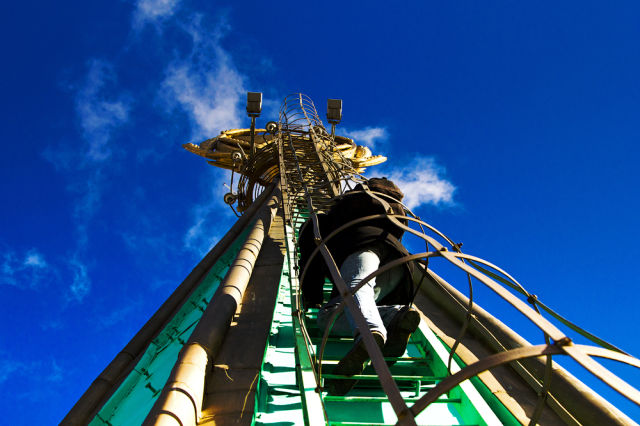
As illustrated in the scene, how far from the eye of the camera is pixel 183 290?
636 cm

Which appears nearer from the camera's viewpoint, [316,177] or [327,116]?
[316,177]

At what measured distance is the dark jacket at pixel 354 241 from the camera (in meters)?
A: 3.62

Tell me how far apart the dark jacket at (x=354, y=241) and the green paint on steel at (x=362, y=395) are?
33 cm

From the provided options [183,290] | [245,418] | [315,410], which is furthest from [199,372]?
[183,290]

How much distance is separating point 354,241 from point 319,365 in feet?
Answer: 4.17

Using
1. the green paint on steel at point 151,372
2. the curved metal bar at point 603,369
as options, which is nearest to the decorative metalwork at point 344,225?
the curved metal bar at point 603,369

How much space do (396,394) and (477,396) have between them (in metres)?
1.62

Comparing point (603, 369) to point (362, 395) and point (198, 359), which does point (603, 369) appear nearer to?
point (362, 395)

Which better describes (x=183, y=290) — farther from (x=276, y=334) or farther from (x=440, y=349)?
(x=440, y=349)

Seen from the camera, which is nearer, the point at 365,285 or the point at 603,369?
the point at 603,369

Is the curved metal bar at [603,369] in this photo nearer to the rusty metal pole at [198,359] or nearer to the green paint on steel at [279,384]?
the green paint on steel at [279,384]

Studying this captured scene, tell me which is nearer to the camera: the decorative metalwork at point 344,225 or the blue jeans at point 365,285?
the decorative metalwork at point 344,225

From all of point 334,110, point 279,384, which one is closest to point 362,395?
point 279,384

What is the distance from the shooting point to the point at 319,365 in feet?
8.14
